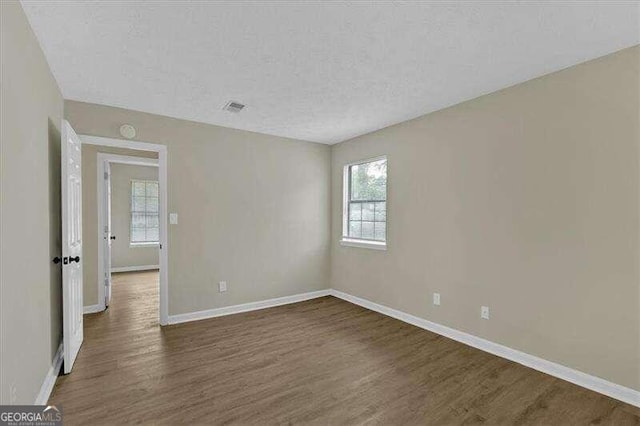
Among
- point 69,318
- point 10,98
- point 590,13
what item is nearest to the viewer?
point 10,98

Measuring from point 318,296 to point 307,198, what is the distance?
1.55 meters

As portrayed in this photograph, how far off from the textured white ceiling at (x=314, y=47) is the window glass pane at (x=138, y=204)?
14.4ft

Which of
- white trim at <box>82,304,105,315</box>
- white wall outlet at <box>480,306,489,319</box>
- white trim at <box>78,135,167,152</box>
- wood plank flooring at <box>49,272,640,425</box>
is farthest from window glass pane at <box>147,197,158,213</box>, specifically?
white wall outlet at <box>480,306,489,319</box>

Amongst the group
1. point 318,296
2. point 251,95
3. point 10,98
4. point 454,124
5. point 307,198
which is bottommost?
point 318,296

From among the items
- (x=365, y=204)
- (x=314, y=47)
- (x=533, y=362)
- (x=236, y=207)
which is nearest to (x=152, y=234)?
(x=236, y=207)

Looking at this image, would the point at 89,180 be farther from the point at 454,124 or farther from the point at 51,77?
the point at 454,124

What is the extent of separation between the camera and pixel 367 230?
446cm

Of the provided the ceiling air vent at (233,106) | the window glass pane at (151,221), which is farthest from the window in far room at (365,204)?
the window glass pane at (151,221)

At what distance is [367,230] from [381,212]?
0.39 meters

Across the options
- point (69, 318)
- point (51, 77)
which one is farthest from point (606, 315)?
point (51, 77)

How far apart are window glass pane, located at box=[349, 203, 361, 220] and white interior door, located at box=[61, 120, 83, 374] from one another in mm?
3337

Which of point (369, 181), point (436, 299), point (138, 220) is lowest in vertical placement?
point (436, 299)

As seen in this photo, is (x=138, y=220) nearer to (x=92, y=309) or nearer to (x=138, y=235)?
(x=138, y=235)

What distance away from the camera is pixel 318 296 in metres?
4.85
